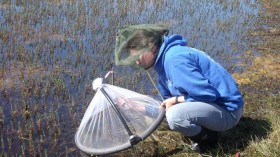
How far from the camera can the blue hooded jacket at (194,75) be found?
2.92 m

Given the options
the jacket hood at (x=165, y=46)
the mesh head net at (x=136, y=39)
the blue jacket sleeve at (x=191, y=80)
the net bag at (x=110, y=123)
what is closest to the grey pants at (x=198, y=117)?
the blue jacket sleeve at (x=191, y=80)

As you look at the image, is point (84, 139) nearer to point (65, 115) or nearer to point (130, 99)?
point (130, 99)

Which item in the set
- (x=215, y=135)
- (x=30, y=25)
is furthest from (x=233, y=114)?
(x=30, y=25)

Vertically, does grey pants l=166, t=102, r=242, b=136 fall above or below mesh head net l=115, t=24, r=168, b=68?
below

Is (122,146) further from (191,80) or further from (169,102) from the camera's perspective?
(191,80)

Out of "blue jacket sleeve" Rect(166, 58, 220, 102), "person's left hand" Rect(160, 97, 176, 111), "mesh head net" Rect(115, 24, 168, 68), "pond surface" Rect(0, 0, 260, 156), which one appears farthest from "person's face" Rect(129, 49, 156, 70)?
"pond surface" Rect(0, 0, 260, 156)

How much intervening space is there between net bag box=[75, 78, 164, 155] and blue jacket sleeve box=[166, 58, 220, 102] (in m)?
0.46

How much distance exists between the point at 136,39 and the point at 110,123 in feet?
2.76

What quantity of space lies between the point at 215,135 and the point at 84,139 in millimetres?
1192

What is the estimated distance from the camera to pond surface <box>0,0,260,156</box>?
4070 millimetres

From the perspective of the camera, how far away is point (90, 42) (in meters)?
6.70

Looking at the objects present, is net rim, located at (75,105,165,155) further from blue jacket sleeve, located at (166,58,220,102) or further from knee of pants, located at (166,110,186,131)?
blue jacket sleeve, located at (166,58,220,102)

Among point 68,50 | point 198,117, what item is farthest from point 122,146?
point 68,50

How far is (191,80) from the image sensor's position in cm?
290
